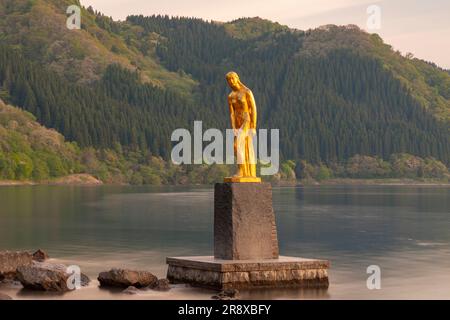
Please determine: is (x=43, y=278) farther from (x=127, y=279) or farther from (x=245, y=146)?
(x=245, y=146)

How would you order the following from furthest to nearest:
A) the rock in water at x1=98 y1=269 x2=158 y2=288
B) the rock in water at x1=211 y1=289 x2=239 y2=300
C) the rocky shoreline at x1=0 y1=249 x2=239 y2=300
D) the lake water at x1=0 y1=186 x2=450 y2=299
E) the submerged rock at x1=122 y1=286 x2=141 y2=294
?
1. the lake water at x1=0 y1=186 x2=450 y2=299
2. the rock in water at x1=98 y1=269 x2=158 y2=288
3. the rocky shoreline at x1=0 y1=249 x2=239 y2=300
4. the submerged rock at x1=122 y1=286 x2=141 y2=294
5. the rock in water at x1=211 y1=289 x2=239 y2=300

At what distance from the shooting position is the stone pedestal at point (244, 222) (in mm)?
36219

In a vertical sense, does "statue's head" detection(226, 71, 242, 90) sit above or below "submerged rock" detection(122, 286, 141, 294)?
above

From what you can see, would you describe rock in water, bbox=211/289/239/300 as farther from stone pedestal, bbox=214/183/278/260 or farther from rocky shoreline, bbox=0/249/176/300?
stone pedestal, bbox=214/183/278/260

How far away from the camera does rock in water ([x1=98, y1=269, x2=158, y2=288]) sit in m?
35.3

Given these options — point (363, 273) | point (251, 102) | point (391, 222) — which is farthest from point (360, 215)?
point (251, 102)

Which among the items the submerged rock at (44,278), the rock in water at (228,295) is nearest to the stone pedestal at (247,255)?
the rock in water at (228,295)

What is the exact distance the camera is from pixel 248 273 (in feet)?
114

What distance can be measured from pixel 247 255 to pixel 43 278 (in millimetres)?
7201

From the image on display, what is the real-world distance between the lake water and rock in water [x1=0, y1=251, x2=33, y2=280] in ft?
9.01

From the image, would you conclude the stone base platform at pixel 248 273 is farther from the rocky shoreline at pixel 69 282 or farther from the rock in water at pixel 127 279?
the rock in water at pixel 127 279

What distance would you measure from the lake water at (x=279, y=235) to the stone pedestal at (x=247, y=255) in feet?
2.64

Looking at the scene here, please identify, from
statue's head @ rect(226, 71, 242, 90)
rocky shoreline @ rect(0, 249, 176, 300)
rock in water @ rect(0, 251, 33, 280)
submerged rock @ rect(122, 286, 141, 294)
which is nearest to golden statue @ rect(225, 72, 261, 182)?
statue's head @ rect(226, 71, 242, 90)

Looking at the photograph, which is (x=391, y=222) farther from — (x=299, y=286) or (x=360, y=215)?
Result: (x=299, y=286)
